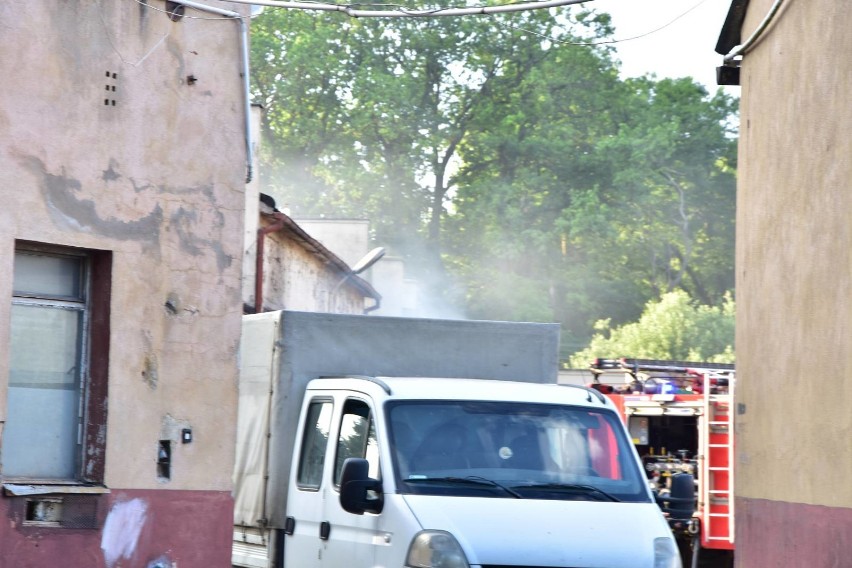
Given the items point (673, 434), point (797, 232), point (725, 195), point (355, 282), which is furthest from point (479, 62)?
point (797, 232)

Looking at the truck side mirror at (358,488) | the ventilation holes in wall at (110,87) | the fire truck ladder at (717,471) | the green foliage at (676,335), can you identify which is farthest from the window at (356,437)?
the green foliage at (676,335)

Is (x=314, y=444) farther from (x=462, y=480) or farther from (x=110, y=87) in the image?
(x=110, y=87)

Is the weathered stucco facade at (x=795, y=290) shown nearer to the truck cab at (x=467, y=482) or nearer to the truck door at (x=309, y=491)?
the truck cab at (x=467, y=482)

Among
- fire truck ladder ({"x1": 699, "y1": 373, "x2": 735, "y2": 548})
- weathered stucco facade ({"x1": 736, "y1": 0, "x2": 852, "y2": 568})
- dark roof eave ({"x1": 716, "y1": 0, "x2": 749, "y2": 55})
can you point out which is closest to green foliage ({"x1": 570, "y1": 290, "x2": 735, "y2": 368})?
fire truck ladder ({"x1": 699, "y1": 373, "x2": 735, "y2": 548})

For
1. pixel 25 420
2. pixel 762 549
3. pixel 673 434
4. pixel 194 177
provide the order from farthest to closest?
→ pixel 673 434 < pixel 762 549 < pixel 194 177 < pixel 25 420

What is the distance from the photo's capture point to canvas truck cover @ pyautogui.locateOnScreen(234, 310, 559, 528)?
10.7m

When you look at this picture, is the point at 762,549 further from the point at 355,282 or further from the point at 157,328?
the point at 355,282

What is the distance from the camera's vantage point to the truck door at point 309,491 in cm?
961

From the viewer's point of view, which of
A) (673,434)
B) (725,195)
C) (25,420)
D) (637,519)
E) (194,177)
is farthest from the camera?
(725,195)

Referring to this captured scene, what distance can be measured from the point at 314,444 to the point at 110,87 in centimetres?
341

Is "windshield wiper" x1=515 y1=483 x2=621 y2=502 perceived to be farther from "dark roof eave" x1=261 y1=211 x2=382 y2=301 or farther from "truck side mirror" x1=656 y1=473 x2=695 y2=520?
"dark roof eave" x1=261 y1=211 x2=382 y2=301

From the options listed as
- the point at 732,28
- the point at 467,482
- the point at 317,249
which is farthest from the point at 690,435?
the point at 467,482

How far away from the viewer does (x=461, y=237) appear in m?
55.6

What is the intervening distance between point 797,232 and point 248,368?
501 cm
